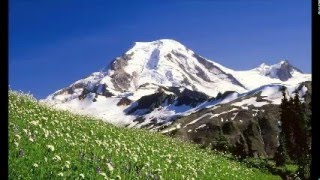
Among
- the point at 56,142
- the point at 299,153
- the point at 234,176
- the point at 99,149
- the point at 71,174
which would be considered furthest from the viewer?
the point at 299,153

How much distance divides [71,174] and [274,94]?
641 ft

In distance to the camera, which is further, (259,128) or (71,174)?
(259,128)

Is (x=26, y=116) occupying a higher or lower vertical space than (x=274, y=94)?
lower

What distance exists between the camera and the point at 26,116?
1522 cm

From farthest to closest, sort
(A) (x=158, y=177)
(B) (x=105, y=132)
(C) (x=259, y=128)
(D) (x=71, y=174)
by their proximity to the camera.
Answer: (C) (x=259, y=128)
(B) (x=105, y=132)
(A) (x=158, y=177)
(D) (x=71, y=174)

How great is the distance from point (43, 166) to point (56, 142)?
349 cm

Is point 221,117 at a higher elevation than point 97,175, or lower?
higher

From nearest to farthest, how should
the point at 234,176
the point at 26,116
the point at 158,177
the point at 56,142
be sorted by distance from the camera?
the point at 158,177, the point at 56,142, the point at 26,116, the point at 234,176

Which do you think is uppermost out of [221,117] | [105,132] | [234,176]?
[221,117]
